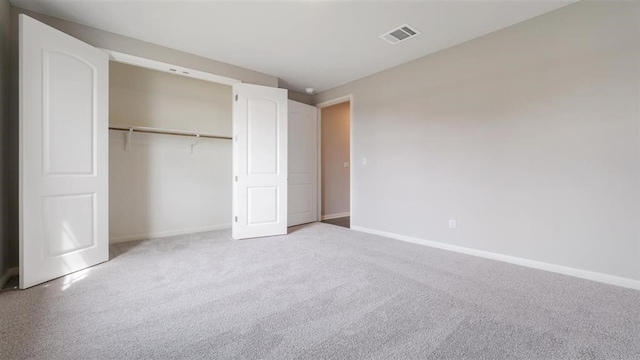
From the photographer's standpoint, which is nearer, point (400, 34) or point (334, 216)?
point (400, 34)

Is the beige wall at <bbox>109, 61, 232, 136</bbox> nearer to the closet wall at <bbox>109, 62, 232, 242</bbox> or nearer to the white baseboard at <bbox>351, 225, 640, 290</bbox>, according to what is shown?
the closet wall at <bbox>109, 62, 232, 242</bbox>

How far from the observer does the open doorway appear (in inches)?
208

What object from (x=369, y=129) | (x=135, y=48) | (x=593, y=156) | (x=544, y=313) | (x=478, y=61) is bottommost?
(x=544, y=313)

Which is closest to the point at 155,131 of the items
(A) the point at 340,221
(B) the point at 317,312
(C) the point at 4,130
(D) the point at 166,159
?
(D) the point at 166,159

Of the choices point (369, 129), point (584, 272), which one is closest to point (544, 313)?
point (584, 272)

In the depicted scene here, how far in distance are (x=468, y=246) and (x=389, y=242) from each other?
0.93 meters

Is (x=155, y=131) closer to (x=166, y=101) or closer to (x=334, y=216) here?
(x=166, y=101)

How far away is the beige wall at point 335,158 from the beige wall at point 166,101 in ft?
6.46

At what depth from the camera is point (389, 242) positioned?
3.46 m

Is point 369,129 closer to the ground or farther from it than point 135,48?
closer to the ground

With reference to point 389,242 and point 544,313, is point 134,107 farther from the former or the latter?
point 544,313

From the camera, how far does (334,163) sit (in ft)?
17.9

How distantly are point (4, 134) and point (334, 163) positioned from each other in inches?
175

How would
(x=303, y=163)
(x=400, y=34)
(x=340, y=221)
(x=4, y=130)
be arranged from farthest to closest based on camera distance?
(x=340, y=221) < (x=303, y=163) < (x=400, y=34) < (x=4, y=130)
